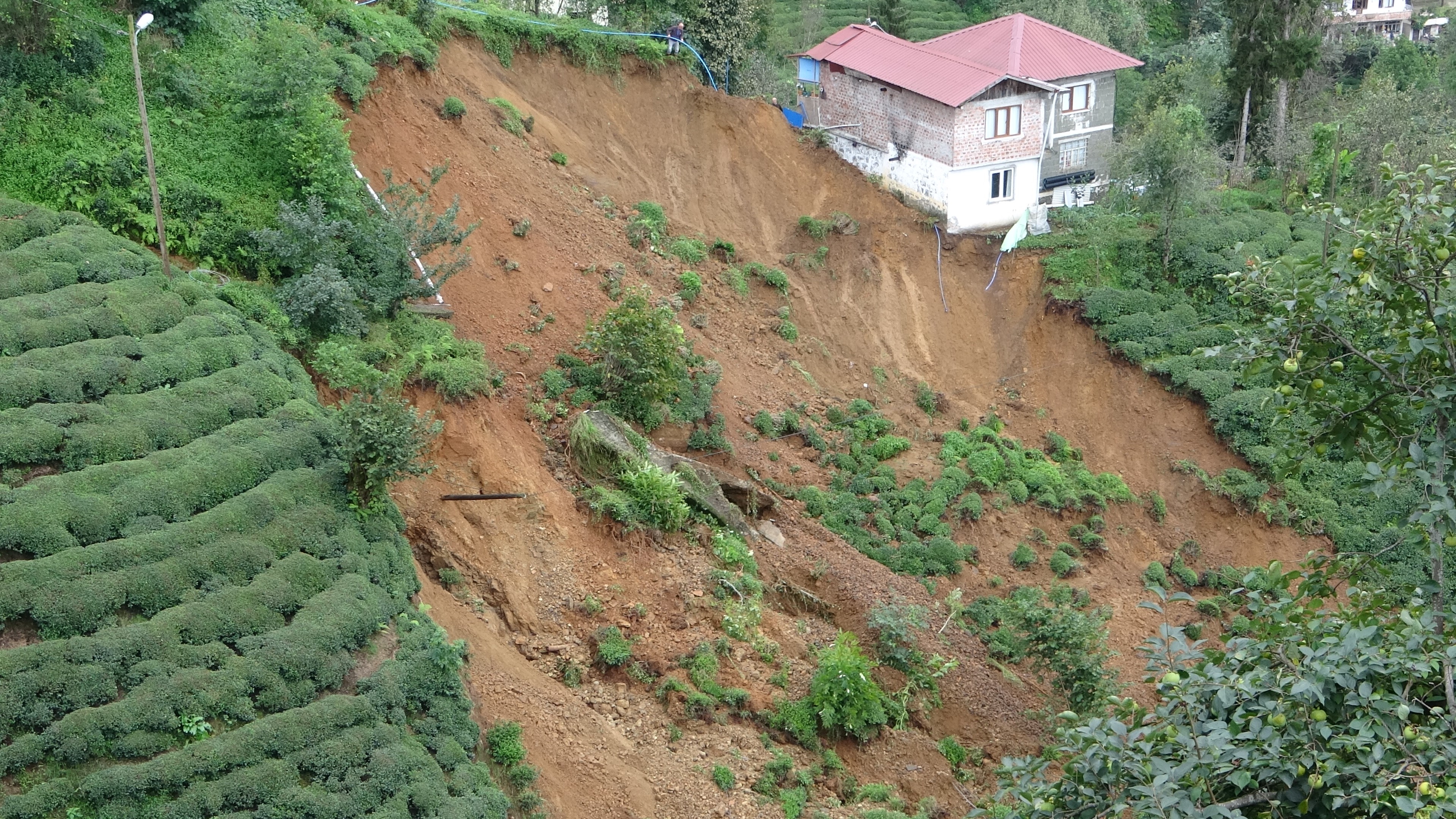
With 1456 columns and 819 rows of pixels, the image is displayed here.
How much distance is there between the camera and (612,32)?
98.2 feet

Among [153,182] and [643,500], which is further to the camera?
[643,500]

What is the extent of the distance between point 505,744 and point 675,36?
73.6 feet

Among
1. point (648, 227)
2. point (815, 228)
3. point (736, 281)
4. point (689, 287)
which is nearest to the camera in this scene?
point (689, 287)

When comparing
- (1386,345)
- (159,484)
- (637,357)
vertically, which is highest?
(1386,345)

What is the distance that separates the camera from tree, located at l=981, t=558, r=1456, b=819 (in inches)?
261

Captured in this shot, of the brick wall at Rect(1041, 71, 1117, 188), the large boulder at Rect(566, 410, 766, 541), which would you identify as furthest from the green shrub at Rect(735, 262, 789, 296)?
the brick wall at Rect(1041, 71, 1117, 188)

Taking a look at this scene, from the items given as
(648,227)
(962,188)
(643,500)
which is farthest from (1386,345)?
(962,188)

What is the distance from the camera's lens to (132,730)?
35.9 feet

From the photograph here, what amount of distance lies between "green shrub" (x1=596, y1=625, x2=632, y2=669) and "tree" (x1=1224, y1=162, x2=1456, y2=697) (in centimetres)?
901

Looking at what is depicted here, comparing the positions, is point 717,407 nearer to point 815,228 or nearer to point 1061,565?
point 1061,565

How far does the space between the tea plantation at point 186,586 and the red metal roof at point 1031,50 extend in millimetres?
21563

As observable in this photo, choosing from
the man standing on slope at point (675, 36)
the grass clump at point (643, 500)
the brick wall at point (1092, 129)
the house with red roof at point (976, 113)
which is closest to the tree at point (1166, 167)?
the brick wall at point (1092, 129)

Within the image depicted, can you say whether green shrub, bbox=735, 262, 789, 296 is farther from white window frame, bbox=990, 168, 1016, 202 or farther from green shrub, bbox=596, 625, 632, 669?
green shrub, bbox=596, 625, 632, 669

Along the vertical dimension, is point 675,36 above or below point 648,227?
above
